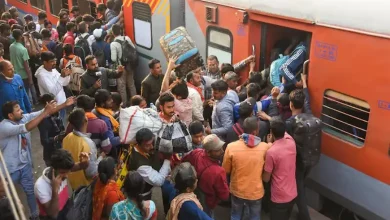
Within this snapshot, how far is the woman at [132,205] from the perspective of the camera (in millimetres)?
2891

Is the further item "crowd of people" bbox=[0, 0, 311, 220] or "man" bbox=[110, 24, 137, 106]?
"man" bbox=[110, 24, 137, 106]

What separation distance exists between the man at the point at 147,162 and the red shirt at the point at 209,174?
269 mm

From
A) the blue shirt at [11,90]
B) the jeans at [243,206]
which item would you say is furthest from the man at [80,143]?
the blue shirt at [11,90]

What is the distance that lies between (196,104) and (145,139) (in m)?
1.35

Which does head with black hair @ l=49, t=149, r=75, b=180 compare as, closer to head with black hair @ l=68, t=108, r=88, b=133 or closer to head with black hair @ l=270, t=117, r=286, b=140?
head with black hair @ l=68, t=108, r=88, b=133

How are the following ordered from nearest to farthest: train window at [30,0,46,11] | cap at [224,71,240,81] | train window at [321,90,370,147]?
train window at [321,90,370,147] < cap at [224,71,240,81] < train window at [30,0,46,11]

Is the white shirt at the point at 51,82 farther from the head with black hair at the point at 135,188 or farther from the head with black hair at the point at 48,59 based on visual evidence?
the head with black hair at the point at 135,188

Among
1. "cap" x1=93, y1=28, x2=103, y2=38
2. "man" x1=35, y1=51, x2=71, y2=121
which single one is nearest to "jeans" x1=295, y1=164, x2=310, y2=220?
"man" x1=35, y1=51, x2=71, y2=121

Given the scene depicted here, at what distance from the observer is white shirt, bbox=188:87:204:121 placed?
472cm

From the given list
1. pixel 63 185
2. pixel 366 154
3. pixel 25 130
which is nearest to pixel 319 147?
pixel 366 154

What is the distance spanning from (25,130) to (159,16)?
340 cm

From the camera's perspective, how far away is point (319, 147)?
417cm

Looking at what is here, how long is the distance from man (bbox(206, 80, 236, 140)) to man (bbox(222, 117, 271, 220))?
25.9 inches

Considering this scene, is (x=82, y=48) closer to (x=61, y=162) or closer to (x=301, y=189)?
(x=61, y=162)
